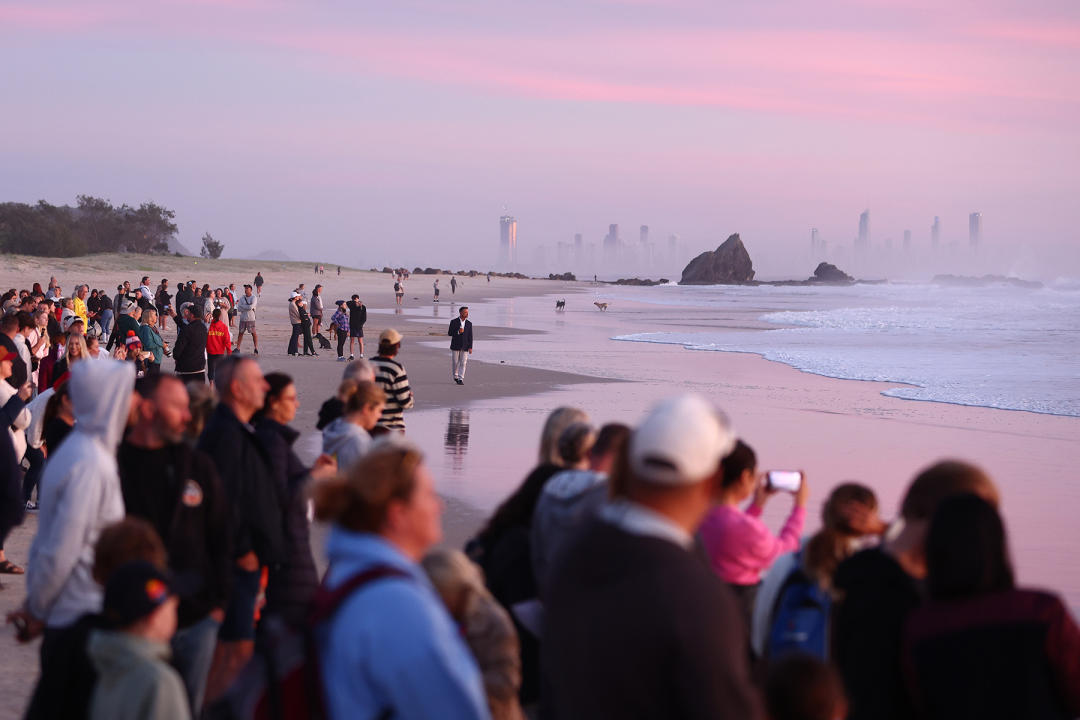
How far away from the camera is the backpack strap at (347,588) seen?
2.46 meters

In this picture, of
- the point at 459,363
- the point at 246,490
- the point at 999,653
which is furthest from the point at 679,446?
the point at 459,363

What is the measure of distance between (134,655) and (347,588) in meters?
1.41

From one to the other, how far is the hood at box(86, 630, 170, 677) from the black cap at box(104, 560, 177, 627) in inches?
1.9

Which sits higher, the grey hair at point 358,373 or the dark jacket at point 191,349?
the grey hair at point 358,373

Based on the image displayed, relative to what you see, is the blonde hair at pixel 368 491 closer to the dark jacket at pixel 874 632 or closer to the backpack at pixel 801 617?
the dark jacket at pixel 874 632

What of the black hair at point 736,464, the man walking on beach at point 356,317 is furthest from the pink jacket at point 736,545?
the man walking on beach at point 356,317

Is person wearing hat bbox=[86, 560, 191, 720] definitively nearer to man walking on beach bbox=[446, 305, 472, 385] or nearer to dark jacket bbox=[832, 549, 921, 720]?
dark jacket bbox=[832, 549, 921, 720]

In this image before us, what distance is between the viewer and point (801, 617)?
4027 mm

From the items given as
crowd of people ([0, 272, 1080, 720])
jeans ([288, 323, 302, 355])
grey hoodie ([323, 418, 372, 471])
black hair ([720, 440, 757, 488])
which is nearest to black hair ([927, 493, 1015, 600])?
crowd of people ([0, 272, 1080, 720])

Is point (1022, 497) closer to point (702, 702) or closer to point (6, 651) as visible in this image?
point (6, 651)

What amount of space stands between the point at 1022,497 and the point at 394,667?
11561 millimetres

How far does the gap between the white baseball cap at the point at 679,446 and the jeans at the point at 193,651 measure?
2743mm

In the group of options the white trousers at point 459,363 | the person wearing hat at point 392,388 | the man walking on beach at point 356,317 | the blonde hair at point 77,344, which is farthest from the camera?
the man walking on beach at point 356,317

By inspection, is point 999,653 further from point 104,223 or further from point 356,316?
point 104,223
